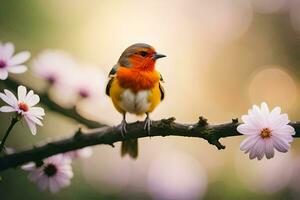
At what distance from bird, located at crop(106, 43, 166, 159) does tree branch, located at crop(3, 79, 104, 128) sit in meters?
0.08

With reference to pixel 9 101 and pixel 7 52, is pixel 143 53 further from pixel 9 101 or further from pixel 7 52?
pixel 9 101

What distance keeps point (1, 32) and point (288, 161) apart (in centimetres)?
105

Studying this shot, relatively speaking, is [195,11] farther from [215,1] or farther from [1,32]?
[1,32]

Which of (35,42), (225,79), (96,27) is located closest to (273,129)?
(35,42)

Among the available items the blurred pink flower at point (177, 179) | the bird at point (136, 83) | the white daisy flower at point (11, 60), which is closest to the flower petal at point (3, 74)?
the white daisy flower at point (11, 60)

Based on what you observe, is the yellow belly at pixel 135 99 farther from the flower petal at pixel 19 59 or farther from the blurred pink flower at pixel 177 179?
the blurred pink flower at pixel 177 179

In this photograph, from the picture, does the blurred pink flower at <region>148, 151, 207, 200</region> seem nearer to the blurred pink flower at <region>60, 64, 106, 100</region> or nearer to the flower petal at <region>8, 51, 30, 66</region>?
the blurred pink flower at <region>60, 64, 106, 100</region>

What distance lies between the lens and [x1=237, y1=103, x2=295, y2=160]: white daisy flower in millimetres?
788

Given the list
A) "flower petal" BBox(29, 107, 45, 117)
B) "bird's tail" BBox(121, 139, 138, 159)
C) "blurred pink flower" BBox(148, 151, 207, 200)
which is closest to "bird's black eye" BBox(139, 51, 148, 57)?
"bird's tail" BBox(121, 139, 138, 159)

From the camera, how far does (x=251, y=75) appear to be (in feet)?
8.80

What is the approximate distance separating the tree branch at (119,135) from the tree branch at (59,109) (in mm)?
261

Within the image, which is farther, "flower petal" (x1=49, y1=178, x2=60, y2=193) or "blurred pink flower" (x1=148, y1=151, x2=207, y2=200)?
"blurred pink flower" (x1=148, y1=151, x2=207, y2=200)

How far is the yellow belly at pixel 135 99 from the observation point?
3.76 feet

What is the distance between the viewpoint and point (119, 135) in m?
0.90
